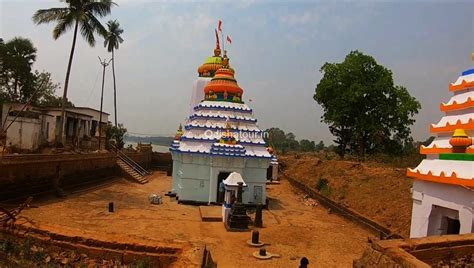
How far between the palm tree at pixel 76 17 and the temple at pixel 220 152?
25.7ft

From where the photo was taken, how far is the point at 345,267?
9.95 meters

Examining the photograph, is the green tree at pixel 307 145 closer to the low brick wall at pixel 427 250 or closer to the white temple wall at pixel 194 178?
the white temple wall at pixel 194 178

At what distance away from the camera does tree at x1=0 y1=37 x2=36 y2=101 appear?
33000 mm

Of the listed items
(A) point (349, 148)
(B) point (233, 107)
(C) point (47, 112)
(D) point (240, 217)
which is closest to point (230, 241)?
(D) point (240, 217)

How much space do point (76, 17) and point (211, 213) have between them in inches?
550

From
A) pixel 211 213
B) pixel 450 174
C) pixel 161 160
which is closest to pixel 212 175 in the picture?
pixel 211 213

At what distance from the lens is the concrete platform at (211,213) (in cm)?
1509

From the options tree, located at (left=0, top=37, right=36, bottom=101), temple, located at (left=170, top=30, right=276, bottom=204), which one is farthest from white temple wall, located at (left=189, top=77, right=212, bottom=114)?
tree, located at (left=0, top=37, right=36, bottom=101)

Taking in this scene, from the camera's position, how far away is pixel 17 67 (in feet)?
109

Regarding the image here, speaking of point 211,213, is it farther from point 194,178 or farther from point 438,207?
point 438,207

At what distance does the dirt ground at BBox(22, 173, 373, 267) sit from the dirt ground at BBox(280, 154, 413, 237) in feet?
3.68

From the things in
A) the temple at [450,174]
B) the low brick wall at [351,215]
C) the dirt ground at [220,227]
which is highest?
the temple at [450,174]

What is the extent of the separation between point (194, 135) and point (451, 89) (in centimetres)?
1315

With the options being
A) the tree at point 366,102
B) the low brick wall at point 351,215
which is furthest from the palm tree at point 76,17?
the tree at point 366,102
